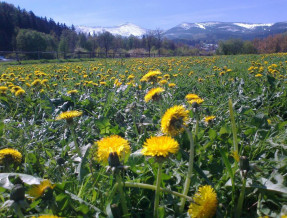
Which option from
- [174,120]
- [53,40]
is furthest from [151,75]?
[53,40]

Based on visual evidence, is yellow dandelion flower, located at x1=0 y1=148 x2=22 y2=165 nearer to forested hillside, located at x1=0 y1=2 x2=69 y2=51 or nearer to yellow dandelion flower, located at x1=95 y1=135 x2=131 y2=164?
yellow dandelion flower, located at x1=95 y1=135 x2=131 y2=164

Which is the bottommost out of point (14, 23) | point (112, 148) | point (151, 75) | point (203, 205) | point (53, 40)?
point (203, 205)

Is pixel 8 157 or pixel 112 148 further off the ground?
pixel 112 148

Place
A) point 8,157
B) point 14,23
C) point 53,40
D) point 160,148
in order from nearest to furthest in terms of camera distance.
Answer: point 160,148 → point 8,157 → point 53,40 → point 14,23

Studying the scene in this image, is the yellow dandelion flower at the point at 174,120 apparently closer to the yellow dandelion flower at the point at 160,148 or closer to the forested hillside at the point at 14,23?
the yellow dandelion flower at the point at 160,148

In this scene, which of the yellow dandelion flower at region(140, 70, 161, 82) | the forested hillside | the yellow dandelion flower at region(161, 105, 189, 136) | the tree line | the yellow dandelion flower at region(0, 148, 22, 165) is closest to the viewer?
the yellow dandelion flower at region(161, 105, 189, 136)

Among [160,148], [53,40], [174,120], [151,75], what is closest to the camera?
[160,148]

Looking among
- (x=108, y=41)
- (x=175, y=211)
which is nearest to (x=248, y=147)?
(x=175, y=211)

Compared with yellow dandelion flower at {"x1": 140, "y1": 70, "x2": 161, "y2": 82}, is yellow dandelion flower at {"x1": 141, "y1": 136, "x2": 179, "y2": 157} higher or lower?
lower

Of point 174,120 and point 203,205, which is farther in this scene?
point 174,120

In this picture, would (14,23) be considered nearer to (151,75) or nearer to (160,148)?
(151,75)

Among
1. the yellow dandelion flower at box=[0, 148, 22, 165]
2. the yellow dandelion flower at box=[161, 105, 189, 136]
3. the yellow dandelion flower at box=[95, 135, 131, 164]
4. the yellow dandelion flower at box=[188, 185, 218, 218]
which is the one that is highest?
the yellow dandelion flower at box=[161, 105, 189, 136]

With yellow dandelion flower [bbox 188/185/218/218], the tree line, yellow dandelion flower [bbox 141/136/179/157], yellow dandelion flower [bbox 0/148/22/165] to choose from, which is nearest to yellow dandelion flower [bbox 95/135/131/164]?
yellow dandelion flower [bbox 141/136/179/157]

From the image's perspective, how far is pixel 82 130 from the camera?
77.8 inches
